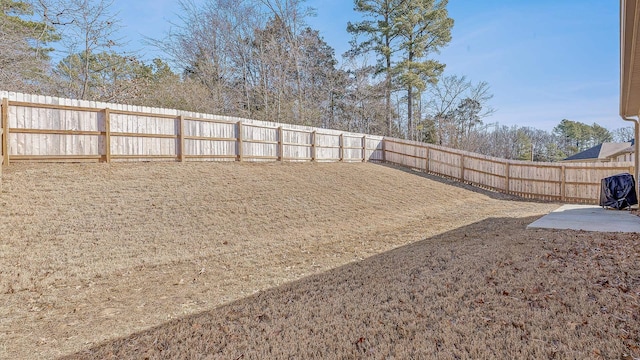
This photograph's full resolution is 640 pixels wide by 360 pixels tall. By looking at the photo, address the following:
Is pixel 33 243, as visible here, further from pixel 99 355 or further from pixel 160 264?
pixel 99 355

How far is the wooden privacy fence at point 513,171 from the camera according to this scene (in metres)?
11.7

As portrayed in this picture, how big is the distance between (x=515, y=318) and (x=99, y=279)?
4336mm

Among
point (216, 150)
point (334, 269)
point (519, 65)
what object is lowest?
point (334, 269)

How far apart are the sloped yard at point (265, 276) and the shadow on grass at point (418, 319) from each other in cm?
2

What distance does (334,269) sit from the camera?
4215mm

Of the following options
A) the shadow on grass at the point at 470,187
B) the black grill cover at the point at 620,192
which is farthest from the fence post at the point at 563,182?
the black grill cover at the point at 620,192

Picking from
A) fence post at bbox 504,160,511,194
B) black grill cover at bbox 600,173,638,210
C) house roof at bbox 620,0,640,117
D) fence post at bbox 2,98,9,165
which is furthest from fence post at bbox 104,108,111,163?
fence post at bbox 504,160,511,194

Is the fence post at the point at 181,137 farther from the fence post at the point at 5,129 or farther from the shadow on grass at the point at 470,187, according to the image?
the shadow on grass at the point at 470,187

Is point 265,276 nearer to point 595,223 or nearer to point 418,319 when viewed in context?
point 418,319

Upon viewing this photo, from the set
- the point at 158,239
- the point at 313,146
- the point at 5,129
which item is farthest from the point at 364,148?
the point at 5,129

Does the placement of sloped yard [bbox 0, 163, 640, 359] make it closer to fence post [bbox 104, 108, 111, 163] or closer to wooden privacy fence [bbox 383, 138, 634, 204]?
fence post [bbox 104, 108, 111, 163]

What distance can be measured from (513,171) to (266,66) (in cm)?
1297

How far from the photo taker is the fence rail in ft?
20.6

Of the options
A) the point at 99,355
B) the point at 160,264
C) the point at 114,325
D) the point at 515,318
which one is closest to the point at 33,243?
the point at 160,264
